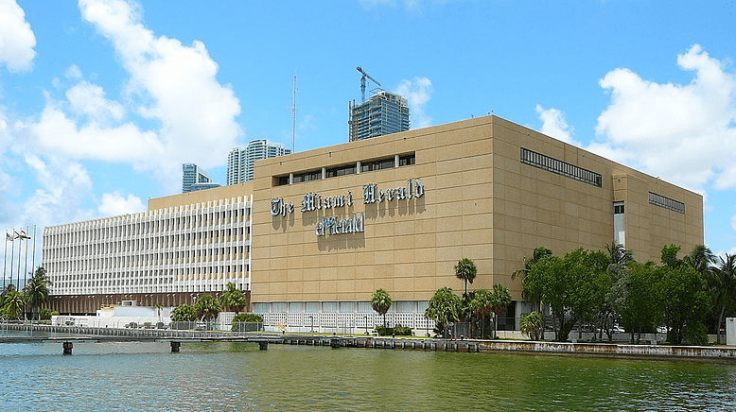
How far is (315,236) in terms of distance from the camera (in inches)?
5315

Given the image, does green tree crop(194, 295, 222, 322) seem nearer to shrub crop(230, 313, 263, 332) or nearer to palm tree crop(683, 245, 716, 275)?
shrub crop(230, 313, 263, 332)

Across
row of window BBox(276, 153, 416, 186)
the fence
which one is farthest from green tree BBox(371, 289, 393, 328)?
row of window BBox(276, 153, 416, 186)

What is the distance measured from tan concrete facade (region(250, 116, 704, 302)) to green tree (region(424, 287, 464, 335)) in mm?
7798

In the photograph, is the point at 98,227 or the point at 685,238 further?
the point at 98,227

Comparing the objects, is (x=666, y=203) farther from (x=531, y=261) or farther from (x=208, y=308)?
(x=208, y=308)

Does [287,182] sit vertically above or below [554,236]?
above

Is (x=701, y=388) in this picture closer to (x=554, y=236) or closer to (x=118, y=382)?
(x=118, y=382)

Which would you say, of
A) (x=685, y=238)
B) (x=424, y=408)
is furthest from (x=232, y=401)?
(x=685, y=238)

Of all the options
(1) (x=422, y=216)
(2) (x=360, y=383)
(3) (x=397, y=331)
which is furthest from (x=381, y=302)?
(2) (x=360, y=383)

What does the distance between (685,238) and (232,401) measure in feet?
440

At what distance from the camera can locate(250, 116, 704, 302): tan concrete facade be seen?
114062mm

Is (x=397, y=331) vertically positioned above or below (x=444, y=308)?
below

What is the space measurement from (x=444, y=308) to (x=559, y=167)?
3574cm

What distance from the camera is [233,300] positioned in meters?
139
